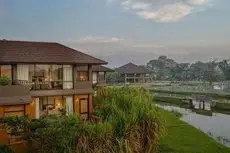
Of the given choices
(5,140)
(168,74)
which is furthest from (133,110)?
(168,74)

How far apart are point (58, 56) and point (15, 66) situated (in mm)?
2707

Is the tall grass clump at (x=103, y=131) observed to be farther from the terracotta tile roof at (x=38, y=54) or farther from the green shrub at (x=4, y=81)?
the terracotta tile roof at (x=38, y=54)

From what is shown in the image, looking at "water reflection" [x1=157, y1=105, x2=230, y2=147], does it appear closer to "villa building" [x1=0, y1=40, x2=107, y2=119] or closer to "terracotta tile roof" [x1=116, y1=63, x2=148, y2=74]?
"villa building" [x1=0, y1=40, x2=107, y2=119]

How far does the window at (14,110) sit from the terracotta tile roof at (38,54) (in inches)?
115

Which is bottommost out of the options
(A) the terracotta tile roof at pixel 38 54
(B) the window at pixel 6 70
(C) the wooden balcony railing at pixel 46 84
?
(C) the wooden balcony railing at pixel 46 84

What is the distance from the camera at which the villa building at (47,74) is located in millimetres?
16391

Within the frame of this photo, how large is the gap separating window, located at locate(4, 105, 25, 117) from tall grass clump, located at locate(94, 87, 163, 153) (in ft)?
17.6

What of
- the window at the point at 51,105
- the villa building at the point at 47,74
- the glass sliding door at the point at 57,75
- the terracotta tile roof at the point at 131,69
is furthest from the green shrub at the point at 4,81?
the terracotta tile roof at the point at 131,69

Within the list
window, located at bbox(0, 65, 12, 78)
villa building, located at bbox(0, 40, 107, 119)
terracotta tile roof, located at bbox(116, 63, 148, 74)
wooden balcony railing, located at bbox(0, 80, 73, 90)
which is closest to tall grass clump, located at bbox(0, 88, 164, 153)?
villa building, located at bbox(0, 40, 107, 119)

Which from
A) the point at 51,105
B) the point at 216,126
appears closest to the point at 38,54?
the point at 51,105

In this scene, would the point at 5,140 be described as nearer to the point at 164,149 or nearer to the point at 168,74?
the point at 164,149

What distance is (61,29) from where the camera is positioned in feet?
94.1

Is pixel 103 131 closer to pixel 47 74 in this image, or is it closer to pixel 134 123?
pixel 134 123

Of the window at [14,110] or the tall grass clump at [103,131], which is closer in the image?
the tall grass clump at [103,131]
